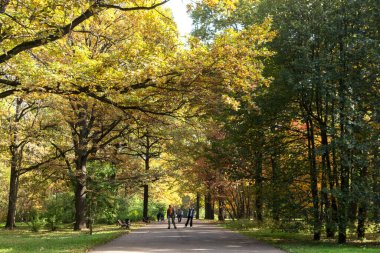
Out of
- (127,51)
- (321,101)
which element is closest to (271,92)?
(321,101)

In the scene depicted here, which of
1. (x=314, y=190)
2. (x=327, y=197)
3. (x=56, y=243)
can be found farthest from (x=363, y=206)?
(x=56, y=243)

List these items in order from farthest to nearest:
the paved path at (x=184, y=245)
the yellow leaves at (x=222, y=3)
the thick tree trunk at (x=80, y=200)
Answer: the thick tree trunk at (x=80, y=200) → the paved path at (x=184, y=245) → the yellow leaves at (x=222, y=3)

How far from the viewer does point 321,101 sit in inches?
717

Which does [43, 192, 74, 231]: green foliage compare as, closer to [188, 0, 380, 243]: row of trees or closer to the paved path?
the paved path

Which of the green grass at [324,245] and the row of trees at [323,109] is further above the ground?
the row of trees at [323,109]

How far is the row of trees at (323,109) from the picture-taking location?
16.2 meters

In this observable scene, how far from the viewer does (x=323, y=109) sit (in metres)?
18.7

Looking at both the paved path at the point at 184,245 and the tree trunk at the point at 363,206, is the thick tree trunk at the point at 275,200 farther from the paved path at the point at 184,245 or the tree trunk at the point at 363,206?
the tree trunk at the point at 363,206

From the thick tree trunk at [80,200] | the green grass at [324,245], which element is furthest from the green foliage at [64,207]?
the green grass at [324,245]

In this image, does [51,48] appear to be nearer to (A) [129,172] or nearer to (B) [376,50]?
(B) [376,50]

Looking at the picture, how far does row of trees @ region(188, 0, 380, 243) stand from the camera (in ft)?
53.1

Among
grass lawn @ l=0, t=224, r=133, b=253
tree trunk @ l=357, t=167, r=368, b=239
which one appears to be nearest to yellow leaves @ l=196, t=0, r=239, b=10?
grass lawn @ l=0, t=224, r=133, b=253

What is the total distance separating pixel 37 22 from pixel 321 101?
12322 mm

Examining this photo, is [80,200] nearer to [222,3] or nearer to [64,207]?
[64,207]
